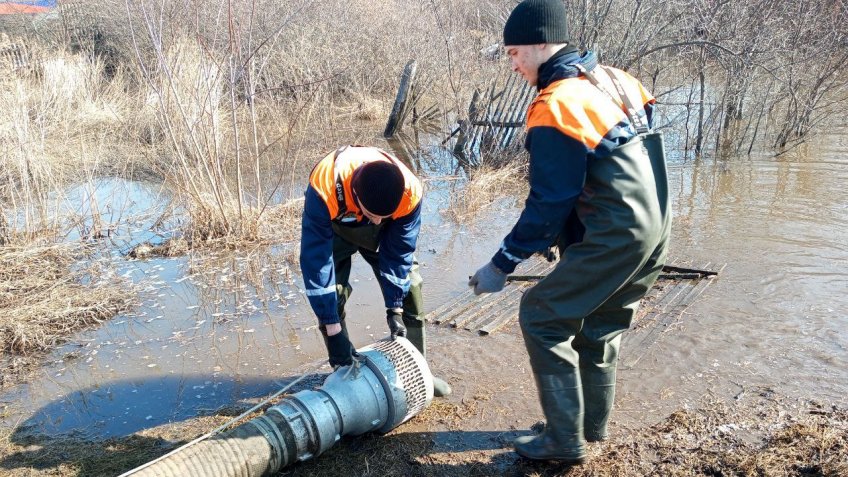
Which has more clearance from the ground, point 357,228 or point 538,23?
point 538,23

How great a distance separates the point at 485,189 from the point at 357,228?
501 centimetres

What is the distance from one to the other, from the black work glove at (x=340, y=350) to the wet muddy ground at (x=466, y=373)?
0.47 meters

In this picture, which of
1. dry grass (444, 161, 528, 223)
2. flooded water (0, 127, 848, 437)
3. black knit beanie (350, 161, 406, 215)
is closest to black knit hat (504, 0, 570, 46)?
black knit beanie (350, 161, 406, 215)

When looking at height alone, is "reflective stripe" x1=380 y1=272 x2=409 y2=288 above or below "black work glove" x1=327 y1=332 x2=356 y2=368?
above

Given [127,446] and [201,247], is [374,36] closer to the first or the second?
[201,247]

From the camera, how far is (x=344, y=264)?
386cm

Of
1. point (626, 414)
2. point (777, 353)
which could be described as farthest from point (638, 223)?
point (777, 353)

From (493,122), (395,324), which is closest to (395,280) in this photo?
(395,324)

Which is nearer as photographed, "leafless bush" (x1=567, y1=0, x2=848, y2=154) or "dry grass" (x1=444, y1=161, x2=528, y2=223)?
"dry grass" (x1=444, y1=161, x2=528, y2=223)

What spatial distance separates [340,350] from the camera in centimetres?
330

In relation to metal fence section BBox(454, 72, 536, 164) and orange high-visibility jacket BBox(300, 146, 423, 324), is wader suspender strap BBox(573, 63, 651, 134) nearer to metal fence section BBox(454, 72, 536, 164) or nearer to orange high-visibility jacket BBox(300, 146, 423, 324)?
orange high-visibility jacket BBox(300, 146, 423, 324)

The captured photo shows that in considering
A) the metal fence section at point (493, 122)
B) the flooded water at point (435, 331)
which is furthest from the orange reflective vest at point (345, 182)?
the metal fence section at point (493, 122)

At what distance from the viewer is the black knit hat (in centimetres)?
263

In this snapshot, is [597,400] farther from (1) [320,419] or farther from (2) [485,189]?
(2) [485,189]
